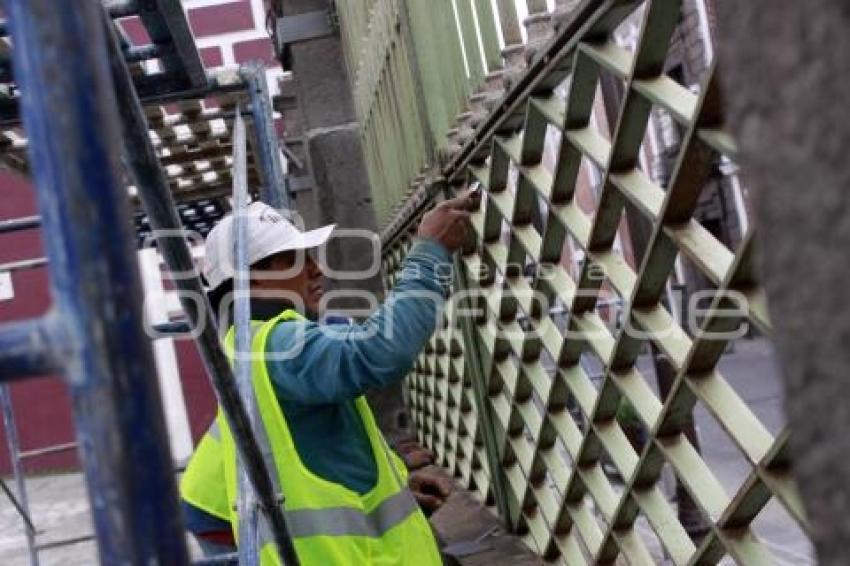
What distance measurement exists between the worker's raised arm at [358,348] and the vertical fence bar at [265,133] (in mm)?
2125

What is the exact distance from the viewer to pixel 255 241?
7.95 ft

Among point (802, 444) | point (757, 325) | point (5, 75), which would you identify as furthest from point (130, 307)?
point (5, 75)

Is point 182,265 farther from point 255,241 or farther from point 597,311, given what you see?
point 597,311

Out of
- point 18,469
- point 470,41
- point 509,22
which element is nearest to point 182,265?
point 509,22

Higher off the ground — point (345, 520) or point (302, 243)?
point (302, 243)

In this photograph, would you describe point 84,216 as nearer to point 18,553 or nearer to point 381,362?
point 381,362

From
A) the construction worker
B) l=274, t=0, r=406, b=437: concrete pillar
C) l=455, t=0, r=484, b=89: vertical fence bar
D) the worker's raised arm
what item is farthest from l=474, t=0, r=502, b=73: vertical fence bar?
l=274, t=0, r=406, b=437: concrete pillar

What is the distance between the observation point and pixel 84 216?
596 millimetres

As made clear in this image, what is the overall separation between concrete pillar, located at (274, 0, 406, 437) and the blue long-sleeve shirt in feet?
12.7

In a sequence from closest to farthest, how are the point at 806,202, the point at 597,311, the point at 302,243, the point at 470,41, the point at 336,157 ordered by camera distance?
the point at 806,202 < the point at 302,243 < the point at 597,311 < the point at 470,41 < the point at 336,157

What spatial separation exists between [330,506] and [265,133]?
2.45 metres

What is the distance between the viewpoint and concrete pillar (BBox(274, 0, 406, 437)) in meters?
6.21

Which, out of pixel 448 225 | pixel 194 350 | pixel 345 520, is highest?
pixel 448 225

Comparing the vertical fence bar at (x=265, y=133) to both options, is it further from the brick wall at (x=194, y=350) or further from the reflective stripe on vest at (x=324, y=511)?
the brick wall at (x=194, y=350)
